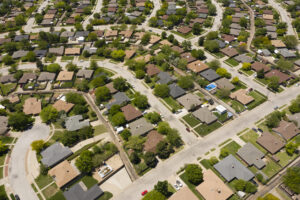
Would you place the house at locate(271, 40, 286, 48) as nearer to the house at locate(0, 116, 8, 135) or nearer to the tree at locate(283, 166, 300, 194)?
the tree at locate(283, 166, 300, 194)

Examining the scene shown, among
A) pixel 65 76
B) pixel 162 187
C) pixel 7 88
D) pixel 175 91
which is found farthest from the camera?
pixel 65 76

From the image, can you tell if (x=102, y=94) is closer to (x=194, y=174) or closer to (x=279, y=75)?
(x=194, y=174)

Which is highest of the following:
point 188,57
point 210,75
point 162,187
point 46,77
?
point 188,57

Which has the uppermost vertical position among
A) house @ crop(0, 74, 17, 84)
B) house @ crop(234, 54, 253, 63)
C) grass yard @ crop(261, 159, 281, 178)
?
house @ crop(234, 54, 253, 63)

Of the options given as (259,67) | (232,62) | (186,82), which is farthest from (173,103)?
(259,67)

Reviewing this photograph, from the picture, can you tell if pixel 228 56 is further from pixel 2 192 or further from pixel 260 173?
pixel 2 192

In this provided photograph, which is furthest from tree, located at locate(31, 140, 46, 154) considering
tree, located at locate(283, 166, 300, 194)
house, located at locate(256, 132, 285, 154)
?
tree, located at locate(283, 166, 300, 194)

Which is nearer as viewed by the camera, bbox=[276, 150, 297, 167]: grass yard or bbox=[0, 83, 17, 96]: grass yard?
bbox=[276, 150, 297, 167]: grass yard

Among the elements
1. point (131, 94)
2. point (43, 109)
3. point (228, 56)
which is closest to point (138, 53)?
point (131, 94)
